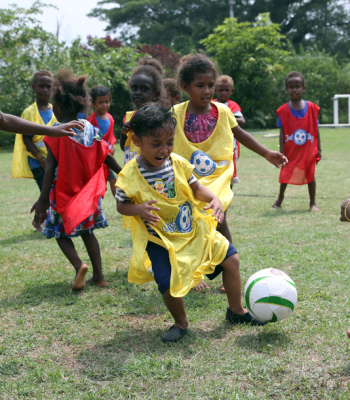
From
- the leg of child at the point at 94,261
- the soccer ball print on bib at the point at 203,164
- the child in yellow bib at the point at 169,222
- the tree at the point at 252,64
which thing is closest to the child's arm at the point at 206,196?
the child in yellow bib at the point at 169,222

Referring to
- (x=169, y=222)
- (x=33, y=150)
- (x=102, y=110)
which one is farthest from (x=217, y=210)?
(x=102, y=110)

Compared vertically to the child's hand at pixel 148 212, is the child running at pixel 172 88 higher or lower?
higher

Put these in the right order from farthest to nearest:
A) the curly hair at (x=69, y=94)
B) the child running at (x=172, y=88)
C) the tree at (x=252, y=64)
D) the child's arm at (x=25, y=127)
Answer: the tree at (x=252, y=64) < the child running at (x=172, y=88) < the curly hair at (x=69, y=94) < the child's arm at (x=25, y=127)

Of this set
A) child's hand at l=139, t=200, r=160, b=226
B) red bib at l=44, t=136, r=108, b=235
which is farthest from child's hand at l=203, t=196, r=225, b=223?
red bib at l=44, t=136, r=108, b=235

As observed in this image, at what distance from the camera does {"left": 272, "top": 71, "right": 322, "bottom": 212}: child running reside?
6504mm

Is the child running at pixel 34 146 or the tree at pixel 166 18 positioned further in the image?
the tree at pixel 166 18

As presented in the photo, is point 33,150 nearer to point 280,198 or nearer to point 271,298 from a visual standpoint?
point 280,198

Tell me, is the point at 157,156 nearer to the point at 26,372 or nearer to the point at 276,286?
the point at 276,286

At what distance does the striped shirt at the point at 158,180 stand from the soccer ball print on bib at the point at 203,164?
489 mm

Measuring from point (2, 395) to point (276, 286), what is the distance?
5.36ft

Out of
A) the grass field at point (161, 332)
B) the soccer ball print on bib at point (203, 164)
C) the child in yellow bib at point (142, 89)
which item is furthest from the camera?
the child in yellow bib at point (142, 89)

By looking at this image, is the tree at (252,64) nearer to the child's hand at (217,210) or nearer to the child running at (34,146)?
the child running at (34,146)

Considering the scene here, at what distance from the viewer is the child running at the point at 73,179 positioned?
3580mm

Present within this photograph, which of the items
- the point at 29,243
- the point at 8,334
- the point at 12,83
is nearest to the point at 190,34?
the point at 12,83
